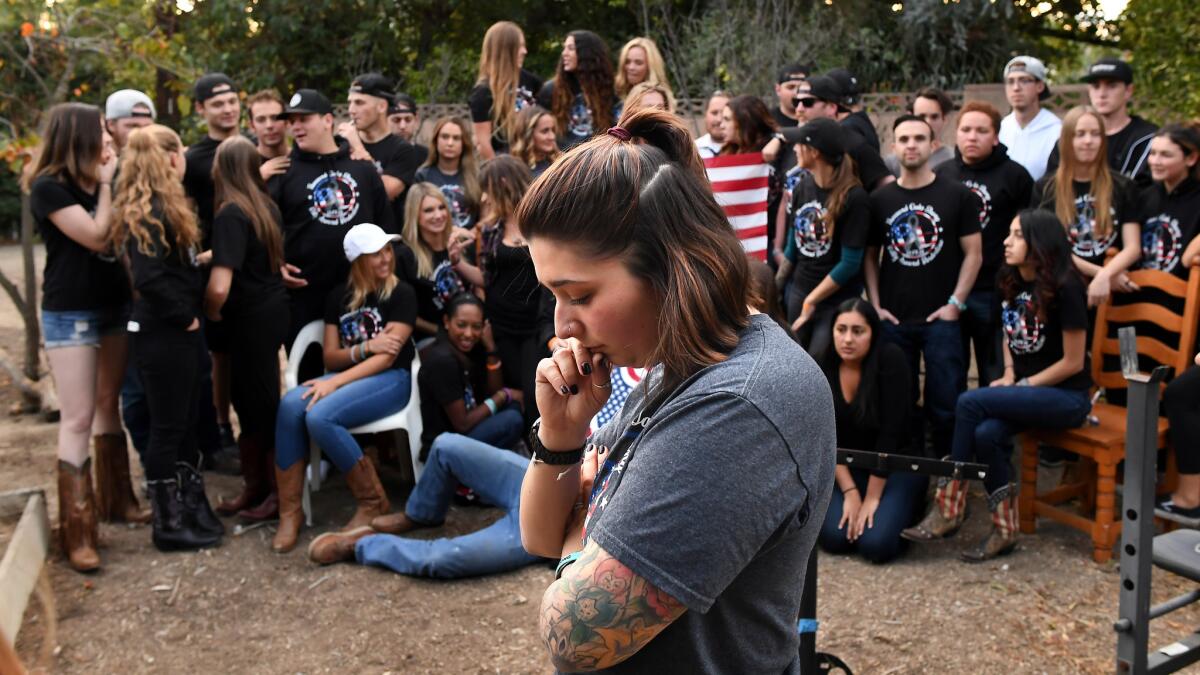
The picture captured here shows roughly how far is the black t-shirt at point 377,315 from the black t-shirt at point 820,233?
78.1 inches

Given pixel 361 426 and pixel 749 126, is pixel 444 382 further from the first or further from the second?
pixel 749 126

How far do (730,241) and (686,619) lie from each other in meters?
0.49

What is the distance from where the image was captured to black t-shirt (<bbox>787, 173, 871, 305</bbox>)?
5.20m

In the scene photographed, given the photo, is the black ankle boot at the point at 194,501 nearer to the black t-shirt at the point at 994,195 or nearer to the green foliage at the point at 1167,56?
the black t-shirt at the point at 994,195

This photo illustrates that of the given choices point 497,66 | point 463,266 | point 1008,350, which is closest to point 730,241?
point 1008,350

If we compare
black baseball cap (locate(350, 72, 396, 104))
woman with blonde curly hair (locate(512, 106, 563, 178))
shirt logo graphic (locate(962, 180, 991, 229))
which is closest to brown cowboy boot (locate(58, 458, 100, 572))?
black baseball cap (locate(350, 72, 396, 104))

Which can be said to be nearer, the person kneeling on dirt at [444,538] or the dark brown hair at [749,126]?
the person kneeling on dirt at [444,538]

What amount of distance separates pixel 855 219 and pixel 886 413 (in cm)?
106

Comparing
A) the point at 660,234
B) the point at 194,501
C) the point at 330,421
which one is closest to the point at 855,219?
the point at 330,421

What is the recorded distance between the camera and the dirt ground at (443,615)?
385 cm

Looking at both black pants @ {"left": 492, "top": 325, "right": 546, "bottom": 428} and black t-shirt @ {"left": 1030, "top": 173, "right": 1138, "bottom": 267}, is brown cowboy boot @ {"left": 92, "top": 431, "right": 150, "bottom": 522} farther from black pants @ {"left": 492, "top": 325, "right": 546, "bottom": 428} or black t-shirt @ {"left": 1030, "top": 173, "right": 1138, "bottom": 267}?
black t-shirt @ {"left": 1030, "top": 173, "right": 1138, "bottom": 267}

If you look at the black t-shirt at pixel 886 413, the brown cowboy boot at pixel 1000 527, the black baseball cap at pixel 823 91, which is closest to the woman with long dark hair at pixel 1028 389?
the brown cowboy boot at pixel 1000 527

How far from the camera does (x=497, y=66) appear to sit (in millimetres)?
6363

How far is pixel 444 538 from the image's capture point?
15.9 ft
